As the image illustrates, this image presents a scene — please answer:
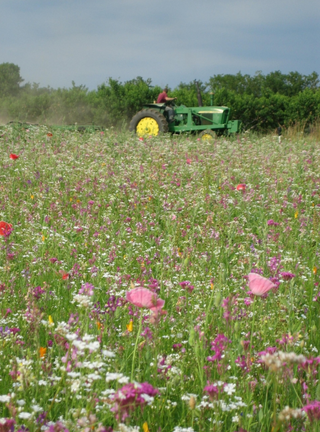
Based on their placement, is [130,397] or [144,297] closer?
[130,397]

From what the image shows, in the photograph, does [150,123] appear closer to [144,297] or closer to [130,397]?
[144,297]

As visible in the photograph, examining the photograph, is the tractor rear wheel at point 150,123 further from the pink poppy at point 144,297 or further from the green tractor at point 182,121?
the pink poppy at point 144,297

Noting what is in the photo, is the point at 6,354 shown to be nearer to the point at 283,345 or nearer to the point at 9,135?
the point at 283,345

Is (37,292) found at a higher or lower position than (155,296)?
lower

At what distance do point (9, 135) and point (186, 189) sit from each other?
18.4 ft

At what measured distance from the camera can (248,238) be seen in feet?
12.6

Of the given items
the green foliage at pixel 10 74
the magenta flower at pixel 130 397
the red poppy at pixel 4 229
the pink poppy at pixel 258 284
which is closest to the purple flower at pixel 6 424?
the magenta flower at pixel 130 397

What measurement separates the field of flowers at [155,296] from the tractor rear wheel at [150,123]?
5.87 metres

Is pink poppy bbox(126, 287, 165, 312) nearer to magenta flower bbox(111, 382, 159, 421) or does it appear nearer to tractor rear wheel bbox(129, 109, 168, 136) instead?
magenta flower bbox(111, 382, 159, 421)

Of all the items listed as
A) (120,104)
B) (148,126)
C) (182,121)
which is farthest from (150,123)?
(120,104)

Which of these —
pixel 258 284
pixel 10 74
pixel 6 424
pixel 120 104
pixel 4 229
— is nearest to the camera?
pixel 6 424

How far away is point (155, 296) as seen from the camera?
155 centimetres

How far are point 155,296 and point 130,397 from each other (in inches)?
19.0

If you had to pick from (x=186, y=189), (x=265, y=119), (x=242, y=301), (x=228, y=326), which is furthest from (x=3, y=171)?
(x=265, y=119)
